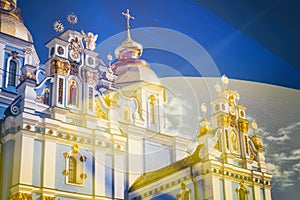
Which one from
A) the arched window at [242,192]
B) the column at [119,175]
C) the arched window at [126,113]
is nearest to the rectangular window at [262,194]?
the arched window at [242,192]

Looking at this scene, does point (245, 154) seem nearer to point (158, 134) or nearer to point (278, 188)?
point (278, 188)

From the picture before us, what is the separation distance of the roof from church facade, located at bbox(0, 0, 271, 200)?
0.09 feet

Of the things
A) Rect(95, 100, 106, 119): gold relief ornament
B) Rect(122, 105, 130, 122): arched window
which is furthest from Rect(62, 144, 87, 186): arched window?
Rect(122, 105, 130, 122): arched window

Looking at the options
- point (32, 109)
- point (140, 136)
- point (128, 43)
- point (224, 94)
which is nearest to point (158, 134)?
point (140, 136)

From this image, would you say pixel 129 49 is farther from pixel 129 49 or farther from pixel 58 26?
pixel 58 26

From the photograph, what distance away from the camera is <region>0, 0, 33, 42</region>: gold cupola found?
12701mm

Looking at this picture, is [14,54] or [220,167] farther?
[14,54]

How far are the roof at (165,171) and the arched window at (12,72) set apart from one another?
3.19 metres

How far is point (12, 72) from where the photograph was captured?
12.5 m

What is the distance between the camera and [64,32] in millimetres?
12117

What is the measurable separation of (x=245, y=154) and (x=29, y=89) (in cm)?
478

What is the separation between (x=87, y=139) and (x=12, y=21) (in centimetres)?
313

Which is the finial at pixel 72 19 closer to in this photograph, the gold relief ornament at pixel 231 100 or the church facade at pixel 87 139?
the church facade at pixel 87 139

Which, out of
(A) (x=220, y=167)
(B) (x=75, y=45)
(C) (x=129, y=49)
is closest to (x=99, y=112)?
(B) (x=75, y=45)
